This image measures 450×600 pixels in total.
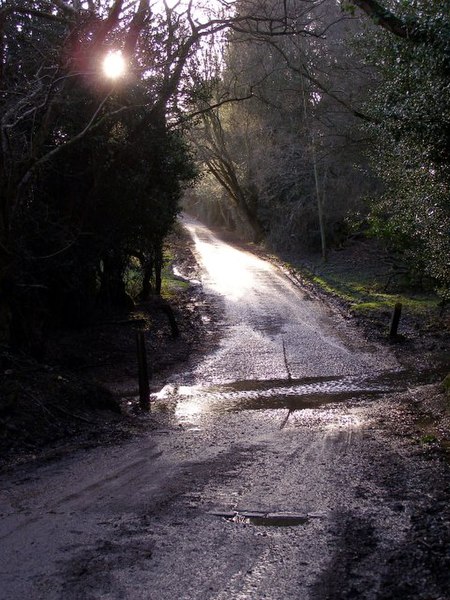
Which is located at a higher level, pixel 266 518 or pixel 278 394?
pixel 266 518

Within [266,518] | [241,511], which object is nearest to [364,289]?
[241,511]

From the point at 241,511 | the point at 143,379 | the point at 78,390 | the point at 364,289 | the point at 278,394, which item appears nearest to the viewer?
the point at 241,511

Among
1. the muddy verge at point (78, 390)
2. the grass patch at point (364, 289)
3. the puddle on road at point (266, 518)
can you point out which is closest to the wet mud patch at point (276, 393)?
the muddy verge at point (78, 390)

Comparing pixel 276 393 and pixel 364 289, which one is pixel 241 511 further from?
pixel 364 289

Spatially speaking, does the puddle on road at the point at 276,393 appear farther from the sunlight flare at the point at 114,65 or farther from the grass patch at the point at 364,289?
the grass patch at the point at 364,289

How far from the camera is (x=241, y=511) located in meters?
5.38

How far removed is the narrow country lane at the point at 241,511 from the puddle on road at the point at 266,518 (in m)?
0.02

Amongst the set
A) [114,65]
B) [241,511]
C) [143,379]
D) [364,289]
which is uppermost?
[114,65]

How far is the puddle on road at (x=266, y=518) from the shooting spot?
5094 millimetres

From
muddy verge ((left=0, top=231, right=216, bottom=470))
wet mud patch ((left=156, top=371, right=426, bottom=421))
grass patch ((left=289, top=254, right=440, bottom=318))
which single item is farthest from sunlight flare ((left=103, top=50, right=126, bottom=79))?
grass patch ((left=289, top=254, right=440, bottom=318))

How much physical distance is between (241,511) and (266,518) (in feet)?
0.84

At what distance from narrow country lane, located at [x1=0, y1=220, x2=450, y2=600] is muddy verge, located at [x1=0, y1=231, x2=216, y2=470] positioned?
0.49 m

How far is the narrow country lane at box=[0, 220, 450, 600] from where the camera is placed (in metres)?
4.14

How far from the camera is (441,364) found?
12.4 meters
